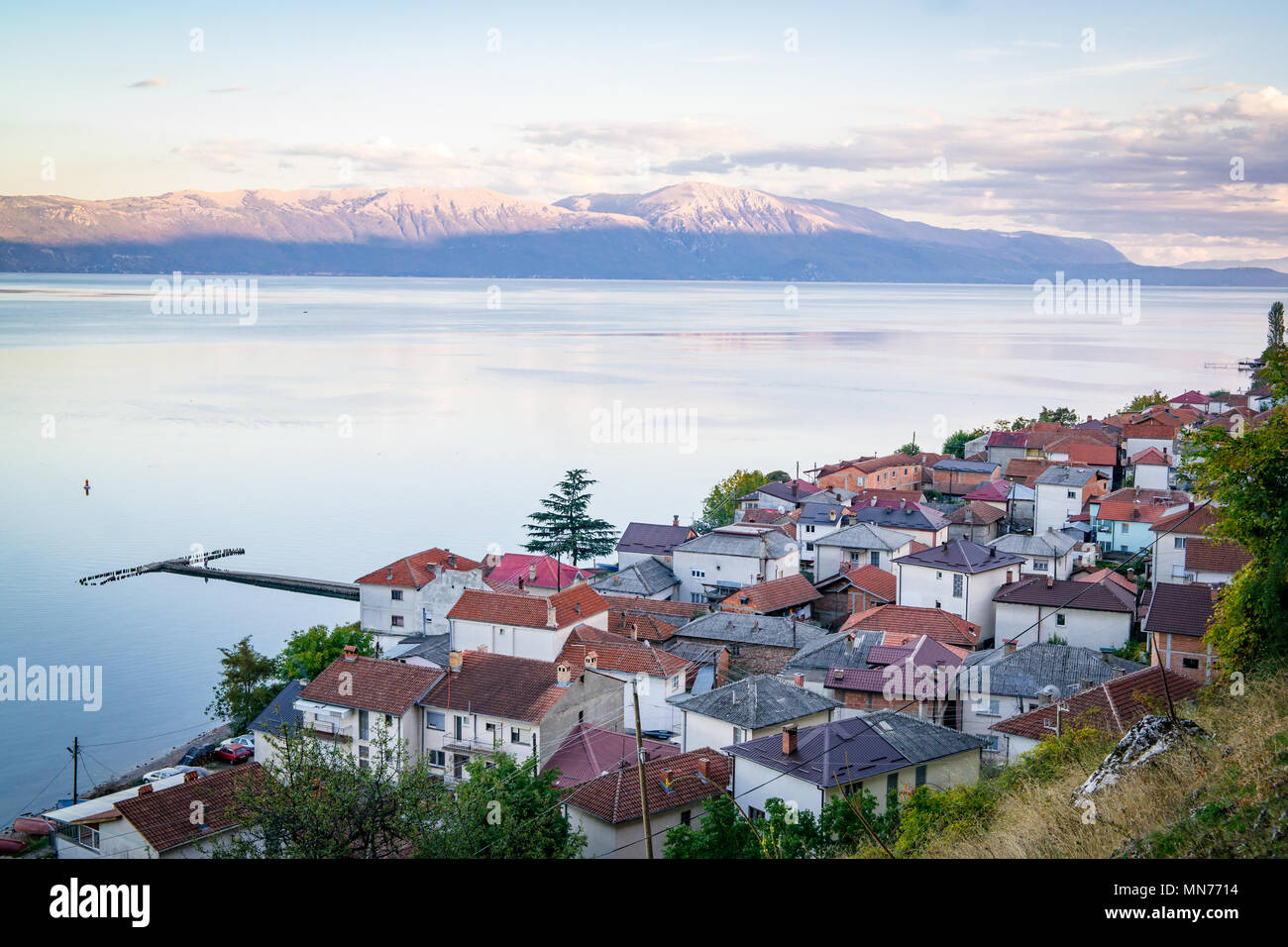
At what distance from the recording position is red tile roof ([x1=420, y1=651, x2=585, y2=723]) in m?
17.9

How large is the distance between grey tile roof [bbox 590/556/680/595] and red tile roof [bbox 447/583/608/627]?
745 cm

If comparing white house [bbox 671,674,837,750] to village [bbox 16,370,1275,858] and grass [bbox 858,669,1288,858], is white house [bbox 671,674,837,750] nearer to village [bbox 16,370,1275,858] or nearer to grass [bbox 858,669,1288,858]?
village [bbox 16,370,1275,858]

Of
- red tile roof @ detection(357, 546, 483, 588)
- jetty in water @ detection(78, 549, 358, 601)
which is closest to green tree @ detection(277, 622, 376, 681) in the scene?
red tile roof @ detection(357, 546, 483, 588)

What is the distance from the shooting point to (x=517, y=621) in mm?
22688

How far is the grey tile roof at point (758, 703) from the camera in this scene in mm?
17266

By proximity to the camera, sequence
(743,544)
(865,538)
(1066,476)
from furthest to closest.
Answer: (1066,476)
(865,538)
(743,544)

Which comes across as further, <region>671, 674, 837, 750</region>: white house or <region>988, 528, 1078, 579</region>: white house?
<region>988, 528, 1078, 579</region>: white house

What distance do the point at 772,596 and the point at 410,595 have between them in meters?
9.55

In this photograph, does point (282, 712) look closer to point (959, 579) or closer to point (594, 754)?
point (594, 754)

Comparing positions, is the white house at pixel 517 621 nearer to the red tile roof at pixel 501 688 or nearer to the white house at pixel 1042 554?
the red tile roof at pixel 501 688

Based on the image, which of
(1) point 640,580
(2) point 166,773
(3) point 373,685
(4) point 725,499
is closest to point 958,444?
(4) point 725,499

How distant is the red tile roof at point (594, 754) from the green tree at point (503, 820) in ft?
8.38
